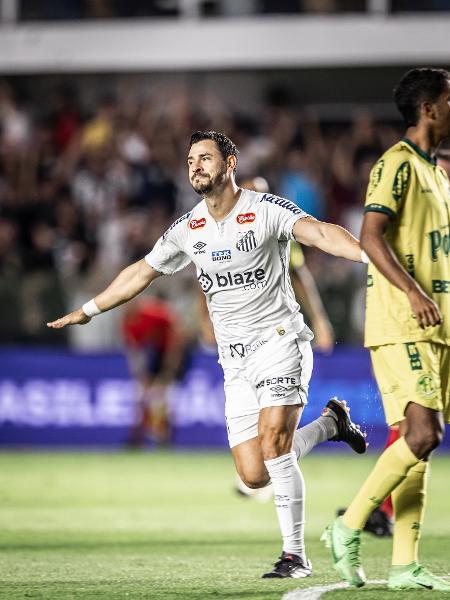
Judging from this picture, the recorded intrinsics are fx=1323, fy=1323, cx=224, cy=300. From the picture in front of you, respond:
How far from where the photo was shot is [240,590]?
6.68 meters

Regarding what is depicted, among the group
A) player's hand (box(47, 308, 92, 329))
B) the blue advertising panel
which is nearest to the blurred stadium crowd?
the blue advertising panel

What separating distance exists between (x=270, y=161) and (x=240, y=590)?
12758 millimetres

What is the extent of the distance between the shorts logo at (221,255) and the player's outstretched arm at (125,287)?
0.48 m

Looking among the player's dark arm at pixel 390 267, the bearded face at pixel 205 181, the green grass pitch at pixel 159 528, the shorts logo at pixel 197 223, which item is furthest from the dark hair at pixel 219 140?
the green grass pitch at pixel 159 528

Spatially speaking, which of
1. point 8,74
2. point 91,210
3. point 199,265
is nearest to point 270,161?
point 91,210

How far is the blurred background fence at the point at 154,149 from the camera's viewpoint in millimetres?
17328

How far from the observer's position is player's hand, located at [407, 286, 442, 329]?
6105 millimetres

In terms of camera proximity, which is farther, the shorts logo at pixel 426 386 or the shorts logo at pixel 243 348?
the shorts logo at pixel 243 348

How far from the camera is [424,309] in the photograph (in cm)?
611

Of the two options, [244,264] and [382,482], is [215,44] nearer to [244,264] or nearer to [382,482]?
[244,264]

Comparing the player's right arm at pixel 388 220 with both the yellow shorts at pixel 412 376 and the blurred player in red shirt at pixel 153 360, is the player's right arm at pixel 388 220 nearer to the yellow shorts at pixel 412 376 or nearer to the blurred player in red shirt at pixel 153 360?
the yellow shorts at pixel 412 376

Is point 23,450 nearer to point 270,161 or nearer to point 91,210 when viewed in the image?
point 91,210

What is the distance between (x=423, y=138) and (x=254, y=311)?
1.44 m

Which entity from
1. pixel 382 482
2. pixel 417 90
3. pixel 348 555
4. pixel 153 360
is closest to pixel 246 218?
pixel 417 90
